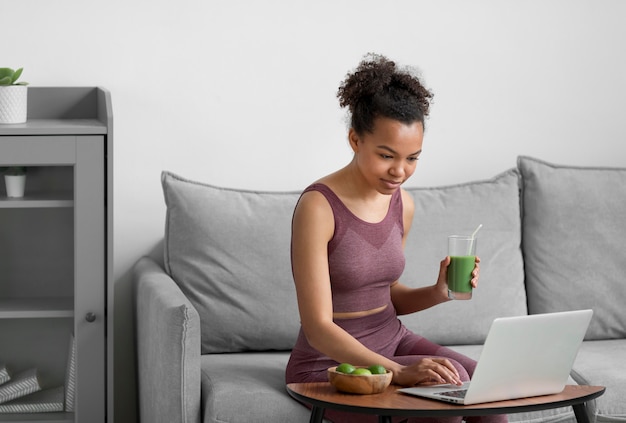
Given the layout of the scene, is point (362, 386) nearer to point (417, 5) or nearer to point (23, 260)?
point (23, 260)

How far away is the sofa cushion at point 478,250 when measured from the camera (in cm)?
280

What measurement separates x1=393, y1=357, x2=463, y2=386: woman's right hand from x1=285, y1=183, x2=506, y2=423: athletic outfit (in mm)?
230

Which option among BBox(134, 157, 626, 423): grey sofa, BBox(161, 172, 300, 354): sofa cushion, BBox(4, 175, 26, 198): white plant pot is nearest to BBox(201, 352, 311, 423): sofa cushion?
BBox(134, 157, 626, 423): grey sofa

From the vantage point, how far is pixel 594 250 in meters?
2.93

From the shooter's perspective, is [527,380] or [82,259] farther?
[82,259]

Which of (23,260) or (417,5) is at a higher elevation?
(417,5)

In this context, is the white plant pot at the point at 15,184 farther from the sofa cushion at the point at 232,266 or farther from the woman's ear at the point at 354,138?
the woman's ear at the point at 354,138

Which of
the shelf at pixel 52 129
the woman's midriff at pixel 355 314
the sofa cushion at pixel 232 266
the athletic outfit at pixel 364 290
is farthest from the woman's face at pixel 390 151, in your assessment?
the shelf at pixel 52 129

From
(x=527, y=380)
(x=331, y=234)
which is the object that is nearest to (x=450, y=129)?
(x=331, y=234)

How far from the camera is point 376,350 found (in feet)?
7.11

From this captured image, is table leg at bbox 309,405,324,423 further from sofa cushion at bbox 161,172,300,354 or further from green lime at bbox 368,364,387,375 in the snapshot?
sofa cushion at bbox 161,172,300,354

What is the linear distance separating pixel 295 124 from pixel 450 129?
1.75ft

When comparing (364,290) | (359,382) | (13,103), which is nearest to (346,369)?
(359,382)

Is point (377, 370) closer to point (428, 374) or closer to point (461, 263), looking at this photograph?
point (428, 374)
